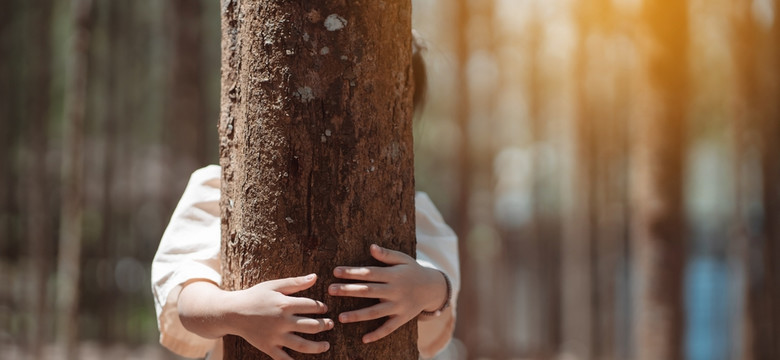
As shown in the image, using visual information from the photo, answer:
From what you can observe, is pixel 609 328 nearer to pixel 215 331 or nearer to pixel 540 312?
pixel 540 312

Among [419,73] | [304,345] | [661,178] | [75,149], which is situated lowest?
[304,345]

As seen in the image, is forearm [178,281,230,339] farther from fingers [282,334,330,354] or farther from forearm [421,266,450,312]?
forearm [421,266,450,312]

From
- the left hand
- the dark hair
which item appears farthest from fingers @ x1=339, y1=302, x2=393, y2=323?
the dark hair

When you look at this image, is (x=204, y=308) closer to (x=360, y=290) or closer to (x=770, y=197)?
(x=360, y=290)

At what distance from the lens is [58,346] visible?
6.63 meters

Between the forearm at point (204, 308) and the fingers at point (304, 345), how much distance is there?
0.12m

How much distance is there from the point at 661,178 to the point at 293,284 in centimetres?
269

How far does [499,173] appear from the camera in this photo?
6.48 m

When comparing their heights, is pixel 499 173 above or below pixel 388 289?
above

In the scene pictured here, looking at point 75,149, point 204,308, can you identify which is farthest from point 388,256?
point 75,149

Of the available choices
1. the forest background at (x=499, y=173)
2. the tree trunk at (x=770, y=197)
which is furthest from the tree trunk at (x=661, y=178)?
the tree trunk at (x=770, y=197)

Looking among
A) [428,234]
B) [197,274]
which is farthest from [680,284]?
[197,274]

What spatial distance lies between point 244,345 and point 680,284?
2748 millimetres

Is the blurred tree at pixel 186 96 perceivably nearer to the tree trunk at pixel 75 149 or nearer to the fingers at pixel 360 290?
the tree trunk at pixel 75 149
